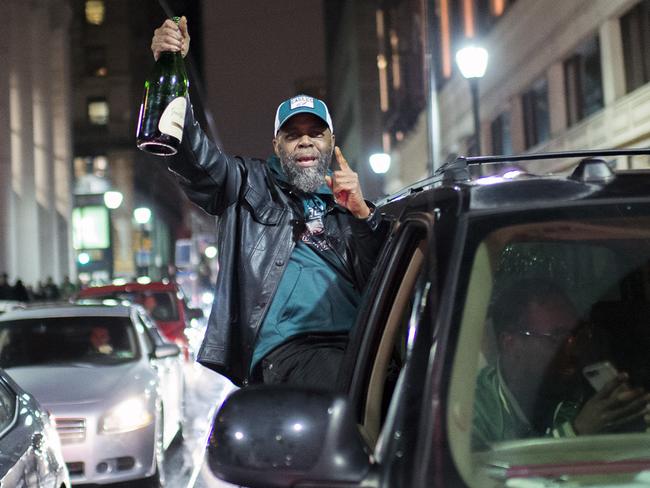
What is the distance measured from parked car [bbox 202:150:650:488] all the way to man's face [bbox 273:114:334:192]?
1.38 m

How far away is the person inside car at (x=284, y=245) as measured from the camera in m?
4.15

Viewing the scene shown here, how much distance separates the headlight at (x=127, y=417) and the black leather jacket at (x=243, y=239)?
Result: 4552 millimetres

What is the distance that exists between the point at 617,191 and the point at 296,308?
68.9 inches

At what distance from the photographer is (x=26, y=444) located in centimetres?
530

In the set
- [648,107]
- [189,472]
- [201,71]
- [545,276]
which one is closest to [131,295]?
[189,472]

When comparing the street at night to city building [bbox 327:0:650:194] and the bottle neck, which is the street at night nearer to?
the bottle neck

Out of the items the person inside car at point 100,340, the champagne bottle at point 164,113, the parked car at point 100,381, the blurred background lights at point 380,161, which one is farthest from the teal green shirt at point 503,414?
the blurred background lights at point 380,161

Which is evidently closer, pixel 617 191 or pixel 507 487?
pixel 507 487

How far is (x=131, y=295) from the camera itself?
17.9 m

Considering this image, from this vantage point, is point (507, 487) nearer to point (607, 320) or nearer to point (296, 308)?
point (607, 320)

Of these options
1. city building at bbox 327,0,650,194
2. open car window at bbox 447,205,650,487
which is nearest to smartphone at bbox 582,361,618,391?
open car window at bbox 447,205,650,487

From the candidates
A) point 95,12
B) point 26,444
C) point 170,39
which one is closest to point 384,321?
point 170,39

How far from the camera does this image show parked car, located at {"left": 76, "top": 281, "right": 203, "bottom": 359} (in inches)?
686

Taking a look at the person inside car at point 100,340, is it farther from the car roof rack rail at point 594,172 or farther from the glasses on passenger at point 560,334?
the car roof rack rail at point 594,172
